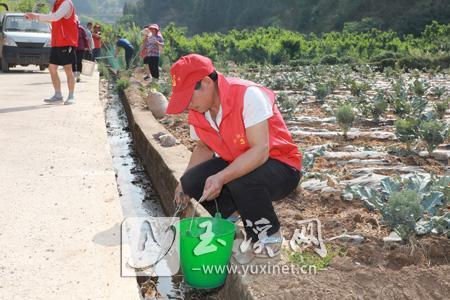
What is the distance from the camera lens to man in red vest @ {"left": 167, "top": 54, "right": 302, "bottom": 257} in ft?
8.52

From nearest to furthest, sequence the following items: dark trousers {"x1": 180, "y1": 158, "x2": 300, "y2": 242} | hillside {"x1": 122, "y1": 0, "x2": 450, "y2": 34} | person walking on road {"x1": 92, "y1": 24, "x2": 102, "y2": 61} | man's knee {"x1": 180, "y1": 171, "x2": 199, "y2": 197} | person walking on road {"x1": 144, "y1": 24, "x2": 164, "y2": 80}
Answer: dark trousers {"x1": 180, "y1": 158, "x2": 300, "y2": 242}, man's knee {"x1": 180, "y1": 171, "x2": 199, "y2": 197}, person walking on road {"x1": 144, "y1": 24, "x2": 164, "y2": 80}, person walking on road {"x1": 92, "y1": 24, "x2": 102, "y2": 61}, hillside {"x1": 122, "y1": 0, "x2": 450, "y2": 34}

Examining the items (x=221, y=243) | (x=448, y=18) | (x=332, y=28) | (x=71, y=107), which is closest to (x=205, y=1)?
(x=332, y=28)

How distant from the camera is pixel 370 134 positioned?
5949 mm

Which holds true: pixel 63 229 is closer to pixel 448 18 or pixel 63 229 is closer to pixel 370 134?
pixel 370 134

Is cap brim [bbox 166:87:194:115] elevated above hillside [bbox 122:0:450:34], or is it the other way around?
cap brim [bbox 166:87:194:115]

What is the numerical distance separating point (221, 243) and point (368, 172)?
204cm

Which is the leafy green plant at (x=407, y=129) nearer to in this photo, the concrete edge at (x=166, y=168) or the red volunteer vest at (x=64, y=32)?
the concrete edge at (x=166, y=168)

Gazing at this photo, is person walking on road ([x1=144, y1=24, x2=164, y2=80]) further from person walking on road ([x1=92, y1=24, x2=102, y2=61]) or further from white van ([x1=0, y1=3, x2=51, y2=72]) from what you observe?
person walking on road ([x1=92, y1=24, x2=102, y2=61])

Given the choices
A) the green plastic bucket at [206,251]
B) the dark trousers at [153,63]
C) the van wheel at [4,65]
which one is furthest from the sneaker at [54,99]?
the van wheel at [4,65]

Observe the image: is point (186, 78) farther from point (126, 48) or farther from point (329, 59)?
point (329, 59)

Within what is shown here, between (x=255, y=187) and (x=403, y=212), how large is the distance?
72 cm

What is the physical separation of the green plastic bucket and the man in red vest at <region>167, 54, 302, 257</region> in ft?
0.50

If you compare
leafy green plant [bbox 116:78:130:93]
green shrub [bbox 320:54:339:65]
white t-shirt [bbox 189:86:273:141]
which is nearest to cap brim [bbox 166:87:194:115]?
white t-shirt [bbox 189:86:273:141]

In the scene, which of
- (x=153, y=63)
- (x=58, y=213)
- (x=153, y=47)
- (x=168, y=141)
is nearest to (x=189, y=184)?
(x=58, y=213)
